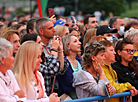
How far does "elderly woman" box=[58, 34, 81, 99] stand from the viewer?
484cm

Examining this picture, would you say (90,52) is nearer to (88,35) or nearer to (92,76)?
(92,76)

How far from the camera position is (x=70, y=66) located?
507cm

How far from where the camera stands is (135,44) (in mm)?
6062

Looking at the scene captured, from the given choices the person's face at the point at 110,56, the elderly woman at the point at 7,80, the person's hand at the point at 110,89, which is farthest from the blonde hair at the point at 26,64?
the person's face at the point at 110,56

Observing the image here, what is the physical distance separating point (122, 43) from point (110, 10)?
39123mm

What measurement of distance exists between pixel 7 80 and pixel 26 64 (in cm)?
40

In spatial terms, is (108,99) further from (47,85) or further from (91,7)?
(91,7)

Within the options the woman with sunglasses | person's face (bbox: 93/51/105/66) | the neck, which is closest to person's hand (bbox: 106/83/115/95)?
person's face (bbox: 93/51/105/66)

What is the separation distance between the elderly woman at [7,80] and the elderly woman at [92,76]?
45.7 inches

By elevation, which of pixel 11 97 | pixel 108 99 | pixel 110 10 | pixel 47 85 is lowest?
pixel 110 10

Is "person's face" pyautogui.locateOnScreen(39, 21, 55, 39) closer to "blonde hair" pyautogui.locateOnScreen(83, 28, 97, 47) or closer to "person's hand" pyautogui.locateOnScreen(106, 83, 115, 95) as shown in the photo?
"blonde hair" pyautogui.locateOnScreen(83, 28, 97, 47)

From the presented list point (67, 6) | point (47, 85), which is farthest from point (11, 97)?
point (67, 6)

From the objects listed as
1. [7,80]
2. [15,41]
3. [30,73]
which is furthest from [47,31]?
[7,80]

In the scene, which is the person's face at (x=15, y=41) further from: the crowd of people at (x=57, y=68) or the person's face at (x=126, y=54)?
the person's face at (x=126, y=54)
